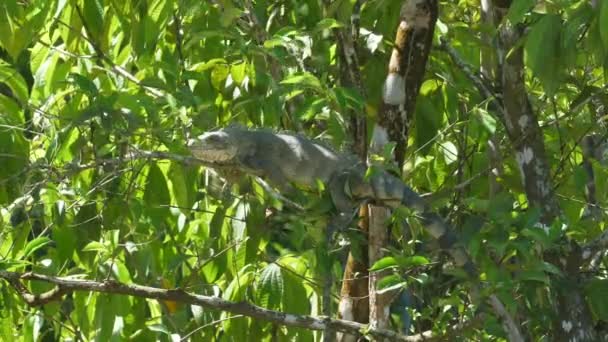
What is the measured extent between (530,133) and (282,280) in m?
0.78

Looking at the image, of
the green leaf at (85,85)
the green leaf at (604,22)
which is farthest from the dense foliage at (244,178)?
the green leaf at (604,22)

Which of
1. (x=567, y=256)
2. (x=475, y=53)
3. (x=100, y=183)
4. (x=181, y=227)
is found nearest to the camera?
(x=100, y=183)

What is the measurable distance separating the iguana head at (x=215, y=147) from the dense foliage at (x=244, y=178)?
4cm

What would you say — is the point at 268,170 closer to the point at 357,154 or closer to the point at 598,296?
the point at 357,154

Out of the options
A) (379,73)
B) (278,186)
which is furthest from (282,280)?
(379,73)

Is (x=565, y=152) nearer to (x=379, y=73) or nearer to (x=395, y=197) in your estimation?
(x=379, y=73)

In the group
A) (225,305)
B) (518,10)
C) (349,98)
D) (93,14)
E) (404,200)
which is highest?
(93,14)

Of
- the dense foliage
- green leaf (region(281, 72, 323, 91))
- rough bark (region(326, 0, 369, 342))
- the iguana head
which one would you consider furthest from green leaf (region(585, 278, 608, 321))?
the iguana head

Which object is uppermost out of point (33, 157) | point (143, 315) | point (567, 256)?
point (33, 157)

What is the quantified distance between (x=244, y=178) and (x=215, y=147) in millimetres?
196

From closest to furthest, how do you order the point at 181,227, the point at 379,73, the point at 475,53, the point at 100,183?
the point at 100,183
the point at 379,73
the point at 181,227
the point at 475,53

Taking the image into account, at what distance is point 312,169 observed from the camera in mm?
3168

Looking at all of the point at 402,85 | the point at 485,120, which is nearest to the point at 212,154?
the point at 402,85

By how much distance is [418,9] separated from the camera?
3.24 meters
